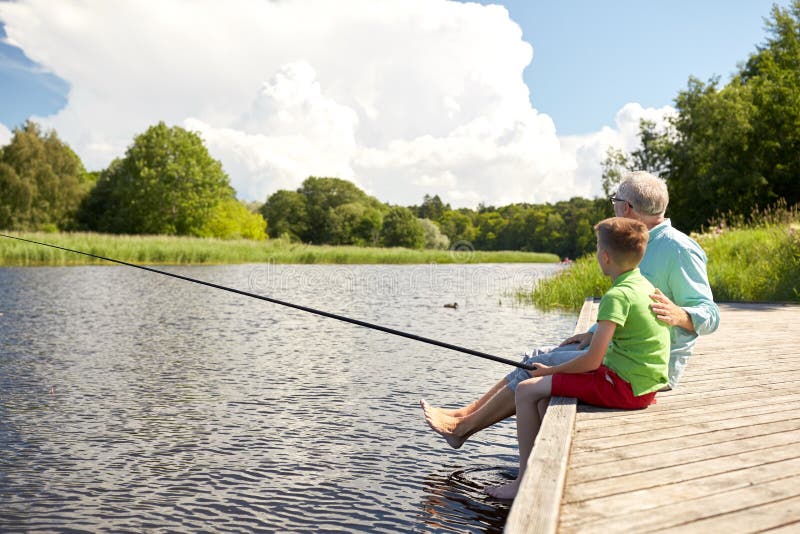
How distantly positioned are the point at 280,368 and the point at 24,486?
381 centimetres

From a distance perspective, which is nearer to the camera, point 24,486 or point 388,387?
point 24,486

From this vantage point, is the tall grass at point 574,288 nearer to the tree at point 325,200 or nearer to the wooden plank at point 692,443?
the wooden plank at point 692,443

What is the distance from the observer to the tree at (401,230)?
6638 centimetres

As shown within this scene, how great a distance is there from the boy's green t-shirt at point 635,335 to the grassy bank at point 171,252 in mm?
25861

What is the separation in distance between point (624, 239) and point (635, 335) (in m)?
0.42

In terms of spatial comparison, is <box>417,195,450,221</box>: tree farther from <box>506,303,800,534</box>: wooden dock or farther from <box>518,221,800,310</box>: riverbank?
<box>506,303,800,534</box>: wooden dock

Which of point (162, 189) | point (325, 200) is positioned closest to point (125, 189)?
Result: point (162, 189)

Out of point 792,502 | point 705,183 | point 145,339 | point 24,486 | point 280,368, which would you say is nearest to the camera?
point 792,502

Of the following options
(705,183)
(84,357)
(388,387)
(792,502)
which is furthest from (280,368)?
(705,183)

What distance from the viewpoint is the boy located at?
3.05 metres

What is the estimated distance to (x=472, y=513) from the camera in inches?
143

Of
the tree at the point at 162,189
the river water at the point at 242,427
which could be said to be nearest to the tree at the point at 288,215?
the tree at the point at 162,189

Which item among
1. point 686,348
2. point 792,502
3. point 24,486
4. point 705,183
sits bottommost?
point 24,486

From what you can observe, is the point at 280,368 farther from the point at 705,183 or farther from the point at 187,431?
the point at 705,183
